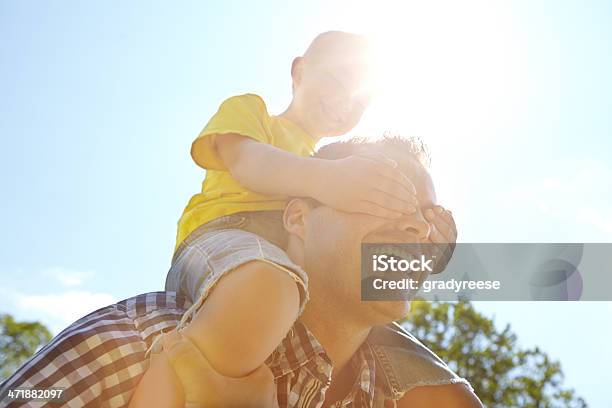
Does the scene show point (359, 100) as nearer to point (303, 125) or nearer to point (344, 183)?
point (303, 125)

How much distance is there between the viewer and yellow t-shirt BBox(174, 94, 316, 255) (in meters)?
2.51

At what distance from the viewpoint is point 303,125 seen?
317 cm

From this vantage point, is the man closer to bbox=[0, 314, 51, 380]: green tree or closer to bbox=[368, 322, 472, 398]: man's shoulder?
bbox=[368, 322, 472, 398]: man's shoulder

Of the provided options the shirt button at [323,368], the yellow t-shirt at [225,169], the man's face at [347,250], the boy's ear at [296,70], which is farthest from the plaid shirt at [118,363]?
the boy's ear at [296,70]

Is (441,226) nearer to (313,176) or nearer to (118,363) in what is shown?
(313,176)

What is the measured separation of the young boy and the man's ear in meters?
0.07

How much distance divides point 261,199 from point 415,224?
68cm

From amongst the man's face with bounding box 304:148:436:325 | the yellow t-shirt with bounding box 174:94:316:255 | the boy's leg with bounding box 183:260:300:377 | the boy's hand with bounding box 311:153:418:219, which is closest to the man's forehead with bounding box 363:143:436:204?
the man's face with bounding box 304:148:436:325

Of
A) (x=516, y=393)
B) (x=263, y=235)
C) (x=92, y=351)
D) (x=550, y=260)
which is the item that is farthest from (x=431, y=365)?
(x=516, y=393)

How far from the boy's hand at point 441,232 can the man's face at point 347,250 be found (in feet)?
0.25

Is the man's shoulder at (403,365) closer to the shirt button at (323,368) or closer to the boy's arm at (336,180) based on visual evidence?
the shirt button at (323,368)

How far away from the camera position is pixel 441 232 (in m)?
2.30

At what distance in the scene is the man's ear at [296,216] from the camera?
7.34ft

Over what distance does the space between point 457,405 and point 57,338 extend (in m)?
1.50
